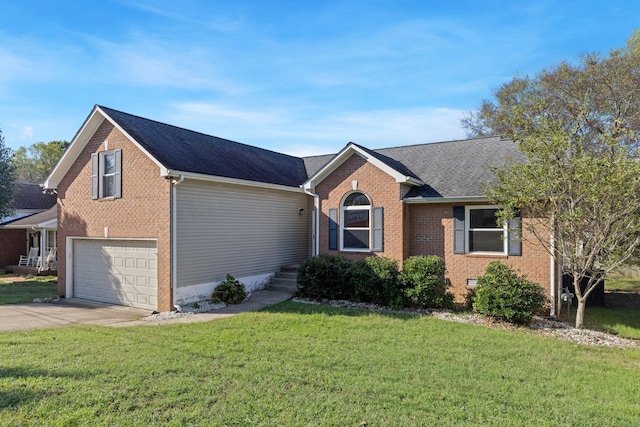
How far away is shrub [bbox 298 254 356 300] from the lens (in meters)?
12.0

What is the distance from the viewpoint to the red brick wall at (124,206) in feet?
37.3

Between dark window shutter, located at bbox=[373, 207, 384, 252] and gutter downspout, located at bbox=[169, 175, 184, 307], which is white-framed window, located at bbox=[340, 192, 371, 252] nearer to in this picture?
dark window shutter, located at bbox=[373, 207, 384, 252]

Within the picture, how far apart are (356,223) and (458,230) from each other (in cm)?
333

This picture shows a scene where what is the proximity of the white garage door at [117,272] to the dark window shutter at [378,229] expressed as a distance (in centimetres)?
684

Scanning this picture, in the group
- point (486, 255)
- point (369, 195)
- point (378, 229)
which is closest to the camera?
point (486, 255)

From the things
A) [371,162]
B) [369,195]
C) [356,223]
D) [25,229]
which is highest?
[371,162]

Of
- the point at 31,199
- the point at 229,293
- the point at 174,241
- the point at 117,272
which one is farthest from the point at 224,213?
the point at 31,199

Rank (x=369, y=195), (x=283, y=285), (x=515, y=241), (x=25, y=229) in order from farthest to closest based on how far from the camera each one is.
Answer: (x=25, y=229) → (x=283, y=285) → (x=369, y=195) → (x=515, y=241)

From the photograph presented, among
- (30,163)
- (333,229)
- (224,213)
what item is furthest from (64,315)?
(30,163)

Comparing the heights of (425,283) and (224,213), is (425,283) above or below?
below

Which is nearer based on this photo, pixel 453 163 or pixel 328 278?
pixel 328 278

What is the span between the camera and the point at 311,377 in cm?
576

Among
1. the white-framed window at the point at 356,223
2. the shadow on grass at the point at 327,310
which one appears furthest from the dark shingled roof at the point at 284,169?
the shadow on grass at the point at 327,310

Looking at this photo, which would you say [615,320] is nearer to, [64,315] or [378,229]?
[378,229]
